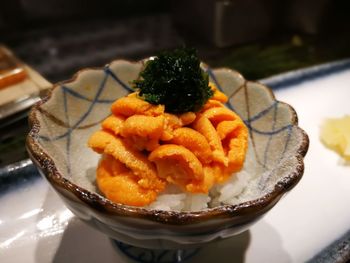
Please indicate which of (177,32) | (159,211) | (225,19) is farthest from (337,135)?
(177,32)

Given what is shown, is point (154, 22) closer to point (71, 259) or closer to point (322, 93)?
point (322, 93)

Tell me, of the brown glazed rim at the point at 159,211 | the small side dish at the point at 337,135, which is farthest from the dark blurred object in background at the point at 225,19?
the brown glazed rim at the point at 159,211

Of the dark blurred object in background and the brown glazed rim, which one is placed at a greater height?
the brown glazed rim

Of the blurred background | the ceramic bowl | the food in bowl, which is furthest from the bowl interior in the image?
the blurred background

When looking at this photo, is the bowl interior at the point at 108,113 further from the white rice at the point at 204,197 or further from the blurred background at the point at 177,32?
the blurred background at the point at 177,32

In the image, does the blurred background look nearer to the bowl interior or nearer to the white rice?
the bowl interior

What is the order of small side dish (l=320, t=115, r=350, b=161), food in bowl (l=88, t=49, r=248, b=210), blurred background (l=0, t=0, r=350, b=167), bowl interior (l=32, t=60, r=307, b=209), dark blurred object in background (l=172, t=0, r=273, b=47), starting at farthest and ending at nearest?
dark blurred object in background (l=172, t=0, r=273, b=47), blurred background (l=0, t=0, r=350, b=167), small side dish (l=320, t=115, r=350, b=161), bowl interior (l=32, t=60, r=307, b=209), food in bowl (l=88, t=49, r=248, b=210)

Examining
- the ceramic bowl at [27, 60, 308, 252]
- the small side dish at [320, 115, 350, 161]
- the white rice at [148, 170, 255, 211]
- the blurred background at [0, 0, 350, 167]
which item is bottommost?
the blurred background at [0, 0, 350, 167]
